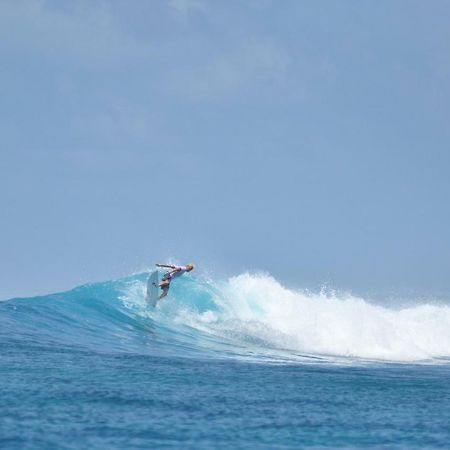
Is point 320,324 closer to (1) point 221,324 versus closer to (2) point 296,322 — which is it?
(2) point 296,322

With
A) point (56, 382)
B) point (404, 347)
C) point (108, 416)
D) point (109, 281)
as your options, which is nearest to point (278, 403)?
point (108, 416)

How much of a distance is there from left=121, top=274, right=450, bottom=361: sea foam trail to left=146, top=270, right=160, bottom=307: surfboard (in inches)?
18.5

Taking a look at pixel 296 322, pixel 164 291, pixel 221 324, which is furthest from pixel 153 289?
pixel 296 322

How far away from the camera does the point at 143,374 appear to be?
52.0 feet

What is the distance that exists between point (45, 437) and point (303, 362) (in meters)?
12.3

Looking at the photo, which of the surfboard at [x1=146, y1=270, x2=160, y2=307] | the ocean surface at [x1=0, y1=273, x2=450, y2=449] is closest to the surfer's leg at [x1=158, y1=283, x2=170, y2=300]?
the surfboard at [x1=146, y1=270, x2=160, y2=307]

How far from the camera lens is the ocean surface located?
11.0m

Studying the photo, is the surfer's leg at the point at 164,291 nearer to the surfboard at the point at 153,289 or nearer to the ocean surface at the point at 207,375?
the surfboard at the point at 153,289

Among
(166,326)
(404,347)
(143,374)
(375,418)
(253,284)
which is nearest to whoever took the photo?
(375,418)

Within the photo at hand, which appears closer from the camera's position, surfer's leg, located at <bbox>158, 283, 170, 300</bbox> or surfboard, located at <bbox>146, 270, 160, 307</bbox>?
surfer's leg, located at <bbox>158, 283, 170, 300</bbox>

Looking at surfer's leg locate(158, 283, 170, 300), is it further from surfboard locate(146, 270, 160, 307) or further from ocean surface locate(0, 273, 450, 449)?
ocean surface locate(0, 273, 450, 449)

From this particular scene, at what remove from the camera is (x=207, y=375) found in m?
16.6

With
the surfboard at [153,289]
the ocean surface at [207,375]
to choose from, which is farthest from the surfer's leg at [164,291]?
the ocean surface at [207,375]

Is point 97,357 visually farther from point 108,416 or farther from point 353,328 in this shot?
point 353,328
